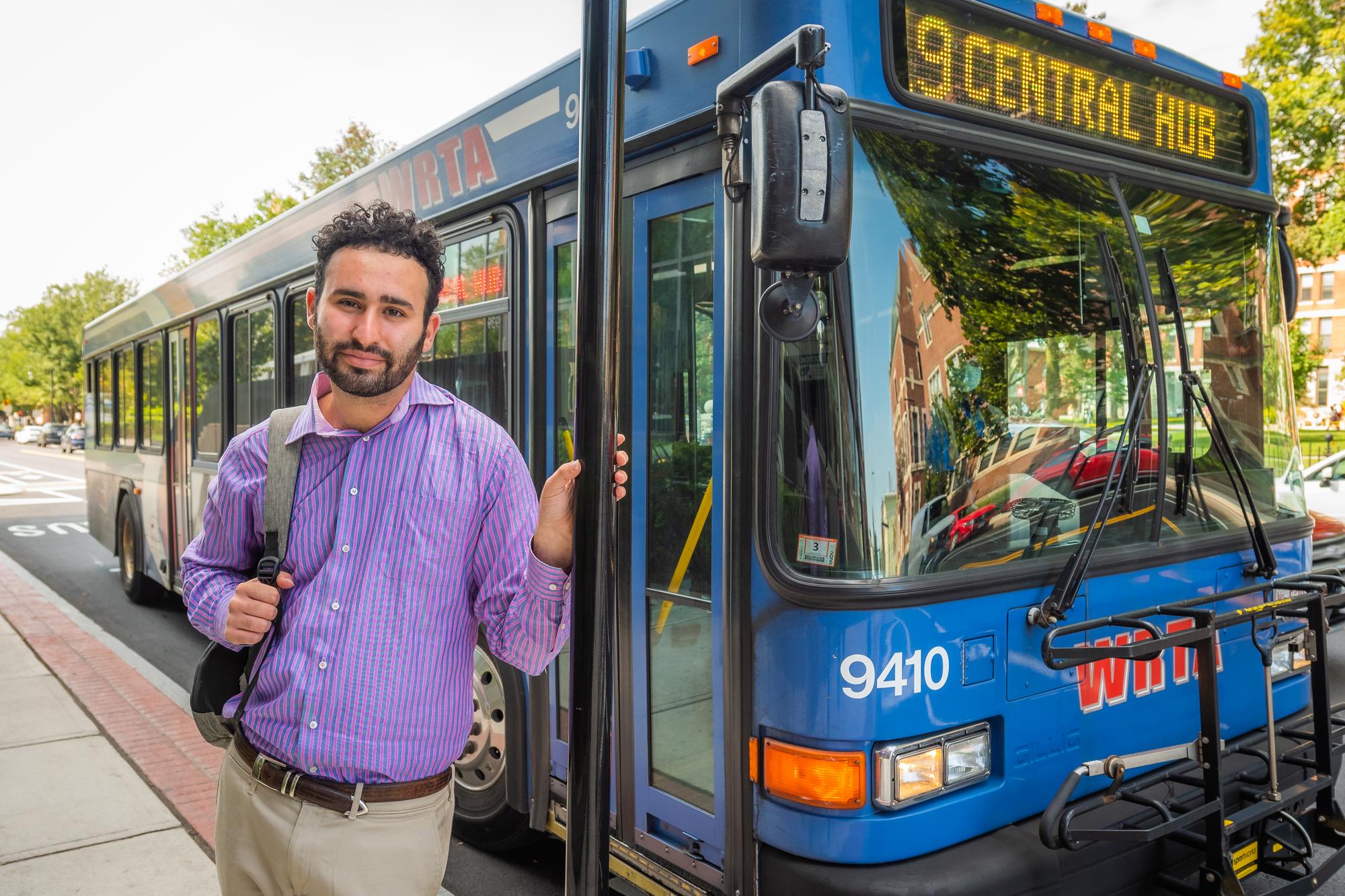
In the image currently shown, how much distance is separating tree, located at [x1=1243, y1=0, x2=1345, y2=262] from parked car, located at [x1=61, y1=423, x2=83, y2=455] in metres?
59.7

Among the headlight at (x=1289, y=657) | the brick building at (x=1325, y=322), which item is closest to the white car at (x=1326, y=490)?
the headlight at (x=1289, y=657)

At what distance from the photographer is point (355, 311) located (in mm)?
2008

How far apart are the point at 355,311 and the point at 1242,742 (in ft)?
10.5

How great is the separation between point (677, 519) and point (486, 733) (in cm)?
158

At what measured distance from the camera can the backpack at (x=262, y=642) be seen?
6.62 feet

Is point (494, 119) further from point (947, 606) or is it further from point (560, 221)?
point (947, 606)

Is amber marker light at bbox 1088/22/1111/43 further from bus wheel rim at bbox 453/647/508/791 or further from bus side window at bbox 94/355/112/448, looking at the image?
bus side window at bbox 94/355/112/448

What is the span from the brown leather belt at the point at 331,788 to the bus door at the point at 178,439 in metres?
6.47

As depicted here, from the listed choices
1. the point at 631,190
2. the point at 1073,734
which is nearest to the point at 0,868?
the point at 631,190

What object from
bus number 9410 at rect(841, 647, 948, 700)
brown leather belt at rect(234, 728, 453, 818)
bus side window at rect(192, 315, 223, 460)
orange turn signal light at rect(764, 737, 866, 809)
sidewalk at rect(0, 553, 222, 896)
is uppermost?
bus side window at rect(192, 315, 223, 460)

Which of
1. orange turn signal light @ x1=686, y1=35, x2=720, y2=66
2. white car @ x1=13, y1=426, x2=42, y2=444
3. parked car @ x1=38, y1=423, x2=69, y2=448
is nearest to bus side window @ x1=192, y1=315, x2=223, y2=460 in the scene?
orange turn signal light @ x1=686, y1=35, x2=720, y2=66

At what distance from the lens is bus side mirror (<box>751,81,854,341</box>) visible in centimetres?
232

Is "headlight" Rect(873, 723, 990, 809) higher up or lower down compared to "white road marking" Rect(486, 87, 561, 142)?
lower down

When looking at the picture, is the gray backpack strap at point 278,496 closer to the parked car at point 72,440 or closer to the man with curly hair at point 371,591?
the man with curly hair at point 371,591
